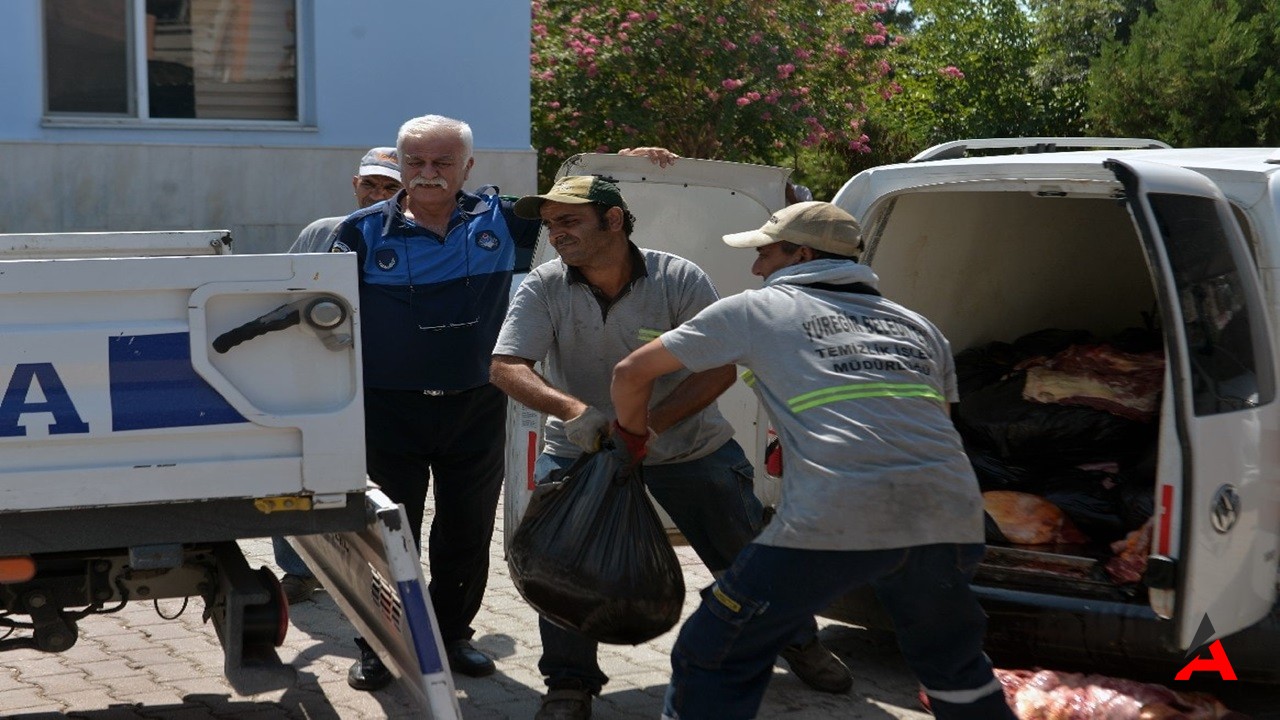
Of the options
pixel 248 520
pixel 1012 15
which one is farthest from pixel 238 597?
pixel 1012 15

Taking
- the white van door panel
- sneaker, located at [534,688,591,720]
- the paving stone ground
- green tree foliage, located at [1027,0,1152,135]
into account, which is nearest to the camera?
sneaker, located at [534,688,591,720]

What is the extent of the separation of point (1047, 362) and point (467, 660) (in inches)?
103

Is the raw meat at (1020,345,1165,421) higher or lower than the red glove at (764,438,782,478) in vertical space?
higher

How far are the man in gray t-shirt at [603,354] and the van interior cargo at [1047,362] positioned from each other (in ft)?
3.07

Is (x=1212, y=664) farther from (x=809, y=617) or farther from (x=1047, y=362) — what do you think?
(x=1047, y=362)

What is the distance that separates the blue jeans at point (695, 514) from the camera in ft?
15.3

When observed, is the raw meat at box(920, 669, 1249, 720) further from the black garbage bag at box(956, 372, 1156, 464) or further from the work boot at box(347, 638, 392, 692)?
the work boot at box(347, 638, 392, 692)

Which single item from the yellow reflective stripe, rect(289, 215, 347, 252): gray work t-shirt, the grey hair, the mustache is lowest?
the yellow reflective stripe

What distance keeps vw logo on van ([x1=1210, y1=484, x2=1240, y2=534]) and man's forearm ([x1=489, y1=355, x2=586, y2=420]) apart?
1.81 meters

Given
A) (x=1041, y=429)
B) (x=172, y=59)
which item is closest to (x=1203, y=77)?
(x=172, y=59)

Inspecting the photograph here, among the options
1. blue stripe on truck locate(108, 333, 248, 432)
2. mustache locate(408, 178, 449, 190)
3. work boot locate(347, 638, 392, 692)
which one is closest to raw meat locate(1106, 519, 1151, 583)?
work boot locate(347, 638, 392, 692)

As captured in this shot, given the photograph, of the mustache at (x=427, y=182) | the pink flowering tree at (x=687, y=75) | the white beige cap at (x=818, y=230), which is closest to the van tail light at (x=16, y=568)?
the mustache at (x=427, y=182)

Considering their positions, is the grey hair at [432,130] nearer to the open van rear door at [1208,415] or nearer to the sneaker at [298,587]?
the sneaker at [298,587]

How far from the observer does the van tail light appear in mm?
3686
